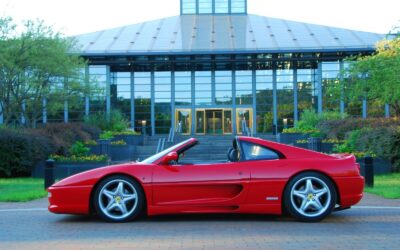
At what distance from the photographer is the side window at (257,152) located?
7.55 m

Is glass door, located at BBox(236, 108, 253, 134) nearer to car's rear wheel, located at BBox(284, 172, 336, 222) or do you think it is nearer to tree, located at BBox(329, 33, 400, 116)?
tree, located at BBox(329, 33, 400, 116)

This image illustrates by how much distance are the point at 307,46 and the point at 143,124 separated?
49.0 feet

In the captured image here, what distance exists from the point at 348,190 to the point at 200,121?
38.1 metres

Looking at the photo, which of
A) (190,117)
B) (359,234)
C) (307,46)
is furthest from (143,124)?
(359,234)

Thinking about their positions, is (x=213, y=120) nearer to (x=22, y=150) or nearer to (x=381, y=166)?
(x=22, y=150)

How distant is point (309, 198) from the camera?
7.27m

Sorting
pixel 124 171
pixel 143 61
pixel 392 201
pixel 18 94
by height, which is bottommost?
pixel 392 201

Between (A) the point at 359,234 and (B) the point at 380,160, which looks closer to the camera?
(A) the point at 359,234

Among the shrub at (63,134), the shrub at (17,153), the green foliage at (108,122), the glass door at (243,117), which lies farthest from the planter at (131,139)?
the glass door at (243,117)

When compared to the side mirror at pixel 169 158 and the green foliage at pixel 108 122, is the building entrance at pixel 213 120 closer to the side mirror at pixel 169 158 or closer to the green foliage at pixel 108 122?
the green foliage at pixel 108 122

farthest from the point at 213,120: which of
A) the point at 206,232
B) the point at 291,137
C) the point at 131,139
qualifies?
the point at 206,232

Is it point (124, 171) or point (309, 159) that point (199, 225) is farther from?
point (309, 159)

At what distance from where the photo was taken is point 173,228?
22.8 ft

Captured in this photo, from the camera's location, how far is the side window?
7555mm
